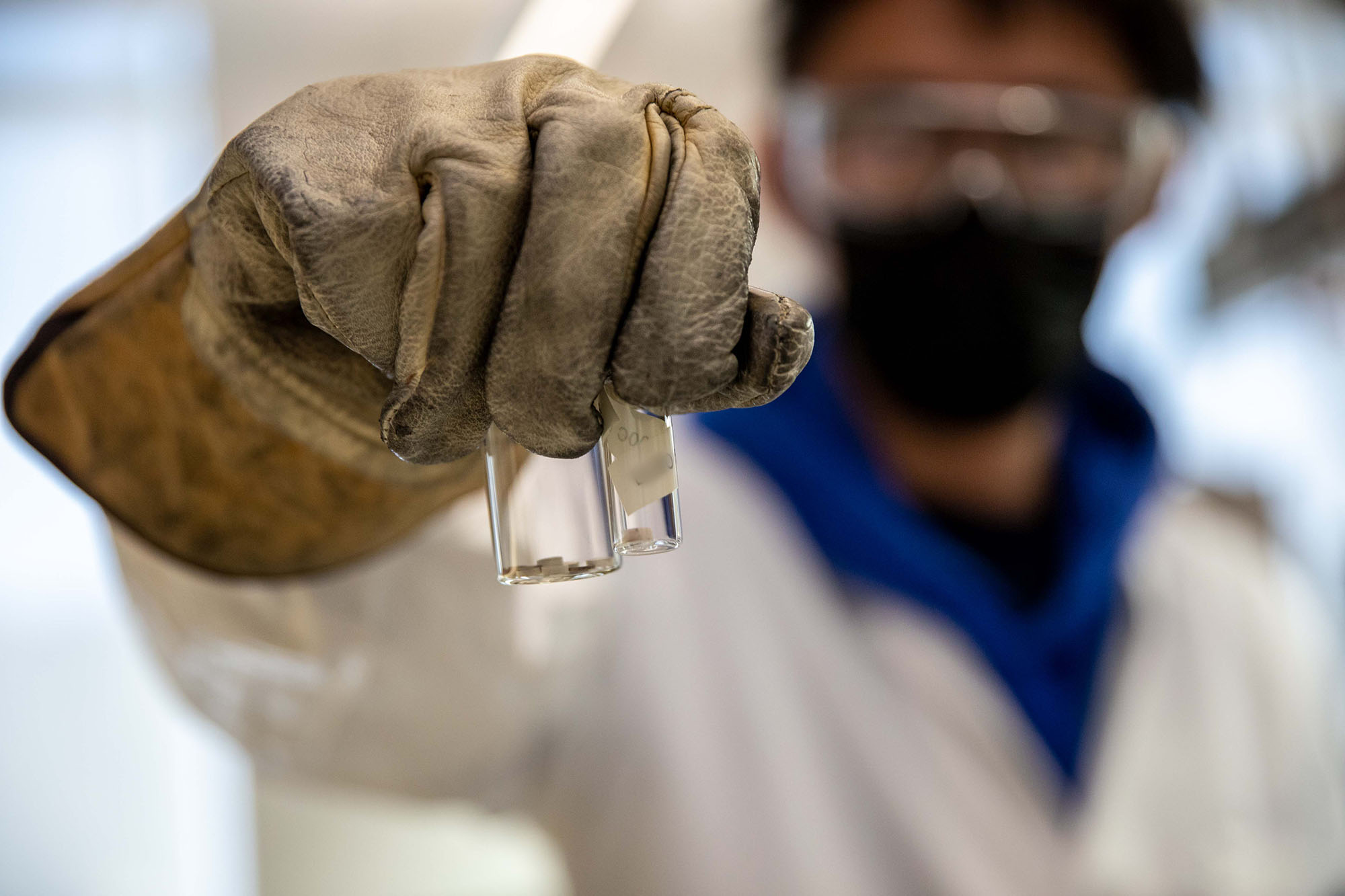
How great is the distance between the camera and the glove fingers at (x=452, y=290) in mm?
218

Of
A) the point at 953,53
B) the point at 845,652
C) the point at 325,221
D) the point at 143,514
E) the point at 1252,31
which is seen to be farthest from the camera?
the point at 1252,31

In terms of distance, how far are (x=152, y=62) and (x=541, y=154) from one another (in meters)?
1.72

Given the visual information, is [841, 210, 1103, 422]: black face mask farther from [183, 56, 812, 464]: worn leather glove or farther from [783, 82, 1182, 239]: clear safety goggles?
[183, 56, 812, 464]: worn leather glove

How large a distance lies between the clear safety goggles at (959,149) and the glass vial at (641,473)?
830 mm

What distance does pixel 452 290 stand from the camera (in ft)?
0.72

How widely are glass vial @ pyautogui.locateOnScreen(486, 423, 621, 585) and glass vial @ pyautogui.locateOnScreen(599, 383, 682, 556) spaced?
1 centimetres

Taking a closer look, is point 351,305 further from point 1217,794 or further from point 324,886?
point 324,886

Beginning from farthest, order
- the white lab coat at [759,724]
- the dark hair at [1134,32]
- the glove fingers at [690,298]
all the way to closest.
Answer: the dark hair at [1134,32] → the white lab coat at [759,724] → the glove fingers at [690,298]

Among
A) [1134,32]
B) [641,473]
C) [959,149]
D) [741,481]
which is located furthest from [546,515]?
[1134,32]

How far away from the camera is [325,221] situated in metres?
0.22

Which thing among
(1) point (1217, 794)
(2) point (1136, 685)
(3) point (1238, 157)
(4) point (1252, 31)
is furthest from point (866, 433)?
(4) point (1252, 31)

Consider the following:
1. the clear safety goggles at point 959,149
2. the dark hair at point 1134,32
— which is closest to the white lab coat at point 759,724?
the clear safety goggles at point 959,149

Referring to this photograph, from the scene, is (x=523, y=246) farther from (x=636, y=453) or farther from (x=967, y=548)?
(x=967, y=548)

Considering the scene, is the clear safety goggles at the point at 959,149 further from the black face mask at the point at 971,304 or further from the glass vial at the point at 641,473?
the glass vial at the point at 641,473
